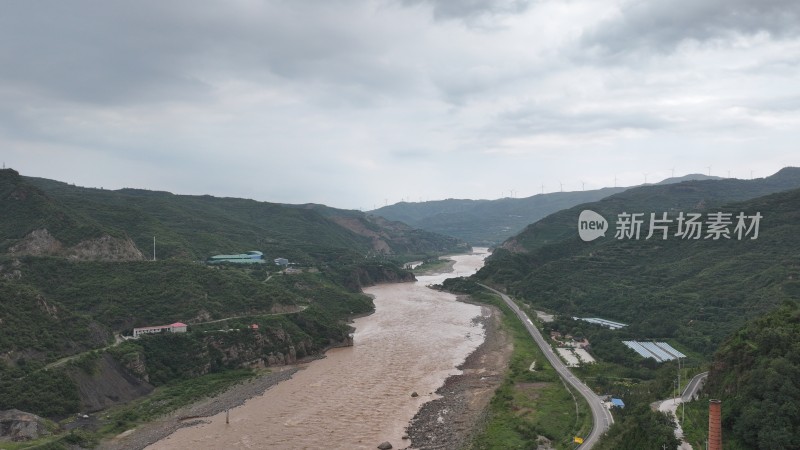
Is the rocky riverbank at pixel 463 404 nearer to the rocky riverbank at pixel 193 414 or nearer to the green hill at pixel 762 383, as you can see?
the rocky riverbank at pixel 193 414

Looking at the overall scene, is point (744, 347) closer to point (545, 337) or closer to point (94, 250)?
point (545, 337)

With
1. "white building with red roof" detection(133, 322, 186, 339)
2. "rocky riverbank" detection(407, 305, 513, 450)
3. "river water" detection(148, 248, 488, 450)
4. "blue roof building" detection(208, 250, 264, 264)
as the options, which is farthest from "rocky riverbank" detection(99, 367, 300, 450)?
"blue roof building" detection(208, 250, 264, 264)

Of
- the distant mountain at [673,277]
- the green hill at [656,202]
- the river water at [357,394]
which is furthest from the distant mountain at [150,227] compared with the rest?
the green hill at [656,202]

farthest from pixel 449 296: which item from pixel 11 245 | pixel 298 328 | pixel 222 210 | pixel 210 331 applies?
pixel 222 210

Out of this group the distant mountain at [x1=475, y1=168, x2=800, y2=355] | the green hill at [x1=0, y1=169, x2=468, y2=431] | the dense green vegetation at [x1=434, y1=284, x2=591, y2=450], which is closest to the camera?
the dense green vegetation at [x1=434, y1=284, x2=591, y2=450]

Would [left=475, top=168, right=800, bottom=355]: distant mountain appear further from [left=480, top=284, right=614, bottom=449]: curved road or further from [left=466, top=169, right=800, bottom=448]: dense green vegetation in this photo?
[left=480, top=284, right=614, bottom=449]: curved road

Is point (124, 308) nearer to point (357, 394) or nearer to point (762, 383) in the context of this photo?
point (357, 394)
